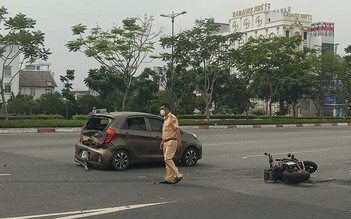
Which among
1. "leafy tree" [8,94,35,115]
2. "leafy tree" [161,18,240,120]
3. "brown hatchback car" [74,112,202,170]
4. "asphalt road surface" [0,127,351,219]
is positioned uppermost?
"leafy tree" [161,18,240,120]

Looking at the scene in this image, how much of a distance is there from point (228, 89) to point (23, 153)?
44.1 m

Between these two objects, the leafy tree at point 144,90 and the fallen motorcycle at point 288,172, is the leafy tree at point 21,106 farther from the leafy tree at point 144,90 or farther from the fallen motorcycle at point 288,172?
the fallen motorcycle at point 288,172

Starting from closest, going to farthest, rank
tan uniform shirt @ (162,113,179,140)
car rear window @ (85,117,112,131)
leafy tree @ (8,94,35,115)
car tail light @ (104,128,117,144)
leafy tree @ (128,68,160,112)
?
tan uniform shirt @ (162,113,179,140) → car tail light @ (104,128,117,144) → car rear window @ (85,117,112,131) → leafy tree @ (128,68,160,112) → leafy tree @ (8,94,35,115)

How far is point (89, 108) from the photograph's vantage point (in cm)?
4906

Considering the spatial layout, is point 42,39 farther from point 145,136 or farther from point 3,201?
point 3,201

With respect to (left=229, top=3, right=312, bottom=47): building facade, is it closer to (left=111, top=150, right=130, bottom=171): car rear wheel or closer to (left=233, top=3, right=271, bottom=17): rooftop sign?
(left=233, top=3, right=271, bottom=17): rooftop sign

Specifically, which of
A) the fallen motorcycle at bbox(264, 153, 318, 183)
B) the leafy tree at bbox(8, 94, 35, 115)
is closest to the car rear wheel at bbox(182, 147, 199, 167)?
the fallen motorcycle at bbox(264, 153, 318, 183)

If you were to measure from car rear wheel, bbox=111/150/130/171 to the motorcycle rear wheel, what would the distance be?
12.7 ft

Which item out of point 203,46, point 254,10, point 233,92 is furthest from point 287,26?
point 203,46

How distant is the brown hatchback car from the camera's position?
11.4 m

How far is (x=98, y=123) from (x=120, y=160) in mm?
1114

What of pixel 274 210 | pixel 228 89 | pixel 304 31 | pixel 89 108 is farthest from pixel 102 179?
pixel 304 31

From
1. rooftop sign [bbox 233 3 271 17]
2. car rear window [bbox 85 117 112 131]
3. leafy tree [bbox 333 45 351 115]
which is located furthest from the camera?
rooftop sign [bbox 233 3 271 17]

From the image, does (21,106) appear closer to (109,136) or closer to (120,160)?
(120,160)
